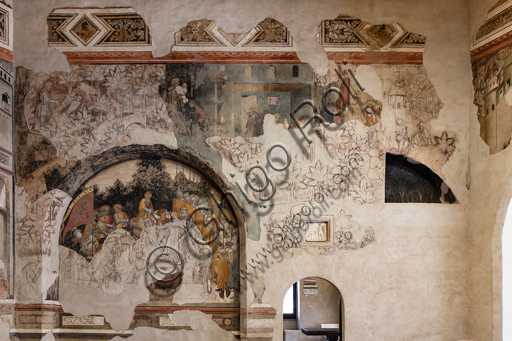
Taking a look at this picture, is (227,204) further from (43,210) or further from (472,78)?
(472,78)

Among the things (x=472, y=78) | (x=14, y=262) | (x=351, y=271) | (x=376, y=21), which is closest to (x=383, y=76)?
(x=376, y=21)

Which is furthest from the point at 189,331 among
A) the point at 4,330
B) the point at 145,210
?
the point at 4,330

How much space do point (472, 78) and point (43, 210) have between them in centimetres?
793

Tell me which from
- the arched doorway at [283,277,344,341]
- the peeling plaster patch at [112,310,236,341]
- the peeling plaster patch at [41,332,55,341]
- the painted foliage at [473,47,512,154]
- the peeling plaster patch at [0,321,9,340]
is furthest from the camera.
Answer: the arched doorway at [283,277,344,341]

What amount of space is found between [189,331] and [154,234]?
185 centimetres

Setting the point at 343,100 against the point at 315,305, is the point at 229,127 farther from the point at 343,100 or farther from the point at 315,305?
the point at 315,305

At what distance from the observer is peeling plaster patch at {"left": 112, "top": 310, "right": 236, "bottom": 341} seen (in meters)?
7.64

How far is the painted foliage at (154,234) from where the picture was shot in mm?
7762

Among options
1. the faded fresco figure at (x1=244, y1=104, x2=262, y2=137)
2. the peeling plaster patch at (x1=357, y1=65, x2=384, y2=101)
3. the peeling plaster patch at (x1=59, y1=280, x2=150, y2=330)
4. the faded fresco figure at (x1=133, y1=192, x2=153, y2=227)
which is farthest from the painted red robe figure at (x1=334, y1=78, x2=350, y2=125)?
the peeling plaster patch at (x1=59, y1=280, x2=150, y2=330)

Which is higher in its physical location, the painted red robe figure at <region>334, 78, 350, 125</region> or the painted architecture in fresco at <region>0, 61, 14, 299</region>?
the painted red robe figure at <region>334, 78, 350, 125</region>

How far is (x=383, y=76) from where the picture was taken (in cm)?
765

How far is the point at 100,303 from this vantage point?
7.69 meters

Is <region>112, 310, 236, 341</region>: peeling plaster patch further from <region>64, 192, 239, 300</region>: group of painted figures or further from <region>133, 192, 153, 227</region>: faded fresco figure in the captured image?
<region>133, 192, 153, 227</region>: faded fresco figure

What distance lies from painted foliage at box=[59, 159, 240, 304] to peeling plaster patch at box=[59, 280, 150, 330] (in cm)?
15
